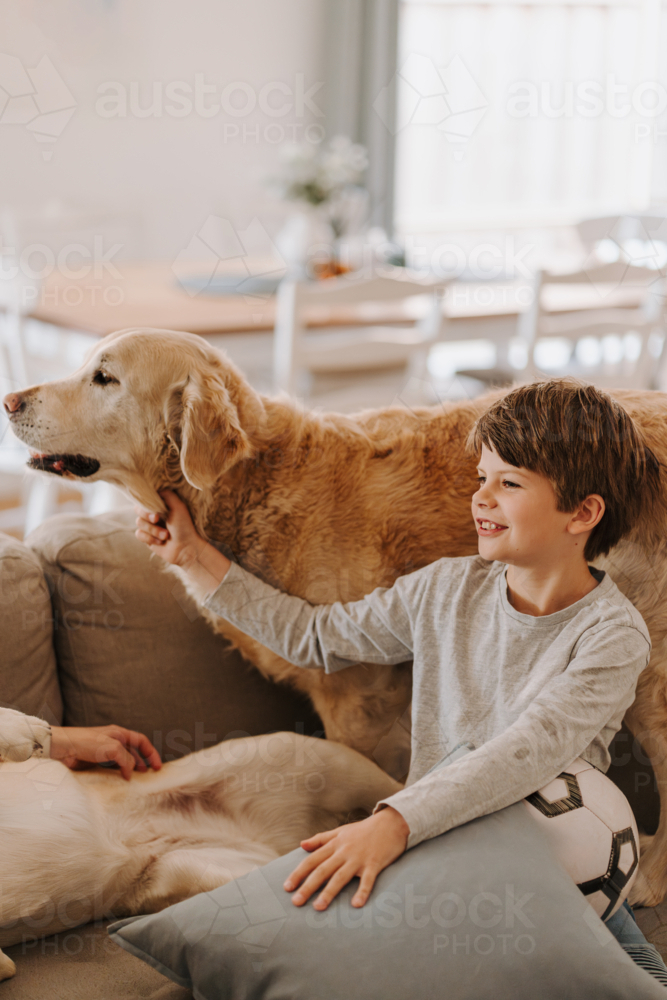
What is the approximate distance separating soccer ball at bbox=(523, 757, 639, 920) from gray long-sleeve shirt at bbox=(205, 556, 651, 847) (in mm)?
22

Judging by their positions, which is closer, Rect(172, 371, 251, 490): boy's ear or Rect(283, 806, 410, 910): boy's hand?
Rect(283, 806, 410, 910): boy's hand

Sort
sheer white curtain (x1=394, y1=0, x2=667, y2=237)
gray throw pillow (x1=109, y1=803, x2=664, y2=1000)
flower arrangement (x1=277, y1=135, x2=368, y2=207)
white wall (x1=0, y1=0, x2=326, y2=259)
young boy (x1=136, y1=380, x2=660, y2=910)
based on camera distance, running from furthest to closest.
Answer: sheer white curtain (x1=394, y1=0, x2=667, y2=237), white wall (x1=0, y1=0, x2=326, y2=259), flower arrangement (x1=277, y1=135, x2=368, y2=207), young boy (x1=136, y1=380, x2=660, y2=910), gray throw pillow (x1=109, y1=803, x2=664, y2=1000)

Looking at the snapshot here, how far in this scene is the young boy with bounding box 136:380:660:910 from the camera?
2.82 ft

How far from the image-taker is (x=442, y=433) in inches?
47.2

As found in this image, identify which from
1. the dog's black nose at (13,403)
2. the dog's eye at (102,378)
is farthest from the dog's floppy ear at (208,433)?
the dog's black nose at (13,403)

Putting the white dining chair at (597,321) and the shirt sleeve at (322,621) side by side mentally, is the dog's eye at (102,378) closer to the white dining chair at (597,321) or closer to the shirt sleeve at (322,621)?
the shirt sleeve at (322,621)

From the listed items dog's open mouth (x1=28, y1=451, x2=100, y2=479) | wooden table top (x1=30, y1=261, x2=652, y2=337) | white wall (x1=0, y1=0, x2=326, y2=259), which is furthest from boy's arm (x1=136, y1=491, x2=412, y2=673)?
white wall (x1=0, y1=0, x2=326, y2=259)

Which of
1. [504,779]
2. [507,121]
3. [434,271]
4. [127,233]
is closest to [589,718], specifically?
[504,779]

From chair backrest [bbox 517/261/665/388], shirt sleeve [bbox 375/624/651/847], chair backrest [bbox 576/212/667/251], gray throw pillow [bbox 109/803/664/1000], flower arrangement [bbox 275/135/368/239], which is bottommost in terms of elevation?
gray throw pillow [bbox 109/803/664/1000]

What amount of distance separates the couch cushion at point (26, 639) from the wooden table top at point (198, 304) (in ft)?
3.61

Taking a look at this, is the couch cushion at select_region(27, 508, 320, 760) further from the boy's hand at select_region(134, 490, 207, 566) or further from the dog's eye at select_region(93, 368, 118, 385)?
the dog's eye at select_region(93, 368, 118, 385)

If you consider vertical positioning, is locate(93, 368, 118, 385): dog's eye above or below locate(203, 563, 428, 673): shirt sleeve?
above

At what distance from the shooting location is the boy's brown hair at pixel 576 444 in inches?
38.4

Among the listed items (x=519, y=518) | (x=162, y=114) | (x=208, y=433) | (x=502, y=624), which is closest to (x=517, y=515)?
(x=519, y=518)
